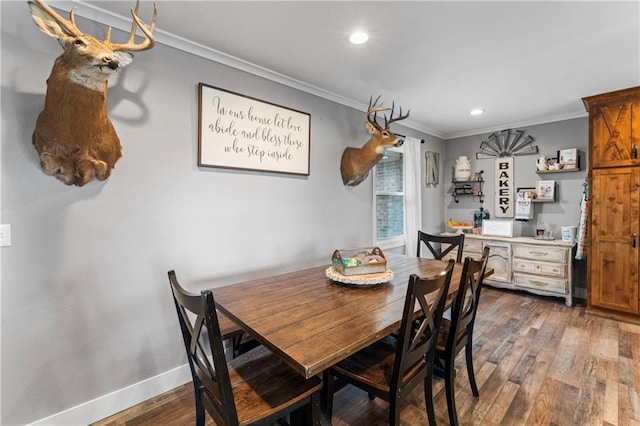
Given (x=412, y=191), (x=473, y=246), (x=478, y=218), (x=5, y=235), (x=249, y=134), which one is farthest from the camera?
(x=478, y=218)

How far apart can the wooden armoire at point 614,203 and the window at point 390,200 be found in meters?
Result: 2.11

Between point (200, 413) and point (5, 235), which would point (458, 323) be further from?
point (5, 235)

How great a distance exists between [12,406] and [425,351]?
7.30ft

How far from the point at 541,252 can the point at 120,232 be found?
15.2ft

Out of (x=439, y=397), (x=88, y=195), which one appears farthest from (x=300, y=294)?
(x=88, y=195)

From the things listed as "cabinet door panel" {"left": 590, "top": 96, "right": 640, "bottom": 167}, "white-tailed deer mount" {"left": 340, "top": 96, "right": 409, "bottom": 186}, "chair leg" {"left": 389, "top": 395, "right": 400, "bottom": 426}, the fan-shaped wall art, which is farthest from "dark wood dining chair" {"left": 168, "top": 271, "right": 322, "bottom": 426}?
the fan-shaped wall art

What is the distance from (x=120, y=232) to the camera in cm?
182

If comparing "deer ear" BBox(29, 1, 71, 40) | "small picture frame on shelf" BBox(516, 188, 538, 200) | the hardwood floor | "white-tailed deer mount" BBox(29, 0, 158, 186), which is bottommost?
the hardwood floor

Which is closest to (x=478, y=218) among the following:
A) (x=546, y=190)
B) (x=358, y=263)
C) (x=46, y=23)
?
(x=546, y=190)

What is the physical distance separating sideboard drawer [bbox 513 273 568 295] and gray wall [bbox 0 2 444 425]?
11.0 feet

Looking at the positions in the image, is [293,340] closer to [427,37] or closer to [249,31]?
[249,31]

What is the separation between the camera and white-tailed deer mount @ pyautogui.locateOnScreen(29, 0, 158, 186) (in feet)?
4.57

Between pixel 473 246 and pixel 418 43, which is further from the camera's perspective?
pixel 473 246

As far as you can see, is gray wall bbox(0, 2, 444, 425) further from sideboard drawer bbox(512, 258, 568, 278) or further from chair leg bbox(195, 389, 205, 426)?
sideboard drawer bbox(512, 258, 568, 278)
